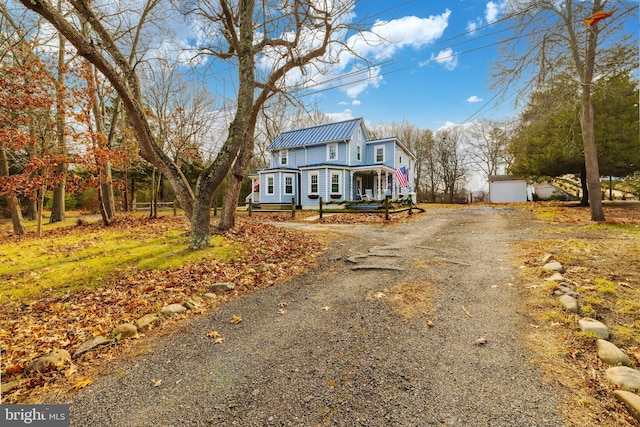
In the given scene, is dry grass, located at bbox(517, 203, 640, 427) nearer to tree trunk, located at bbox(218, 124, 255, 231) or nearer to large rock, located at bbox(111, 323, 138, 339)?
large rock, located at bbox(111, 323, 138, 339)

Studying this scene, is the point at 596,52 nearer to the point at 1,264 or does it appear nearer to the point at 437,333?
the point at 437,333

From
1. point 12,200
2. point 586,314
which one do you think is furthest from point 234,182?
point 12,200

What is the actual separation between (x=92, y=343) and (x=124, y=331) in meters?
0.34

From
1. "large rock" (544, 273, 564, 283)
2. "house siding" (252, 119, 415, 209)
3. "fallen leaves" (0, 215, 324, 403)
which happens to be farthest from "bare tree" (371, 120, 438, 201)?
"fallen leaves" (0, 215, 324, 403)

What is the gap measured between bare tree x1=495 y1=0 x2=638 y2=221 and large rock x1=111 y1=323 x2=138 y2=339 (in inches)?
528

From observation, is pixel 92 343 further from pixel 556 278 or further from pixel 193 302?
pixel 556 278

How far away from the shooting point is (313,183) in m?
24.2

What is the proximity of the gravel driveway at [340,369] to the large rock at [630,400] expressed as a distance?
16.2 inches

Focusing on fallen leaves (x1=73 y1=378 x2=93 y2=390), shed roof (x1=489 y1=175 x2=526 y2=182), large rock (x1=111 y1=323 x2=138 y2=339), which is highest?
shed roof (x1=489 y1=175 x2=526 y2=182)

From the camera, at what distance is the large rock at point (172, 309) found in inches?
171

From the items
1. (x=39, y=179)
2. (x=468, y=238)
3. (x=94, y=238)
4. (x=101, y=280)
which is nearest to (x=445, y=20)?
(x=468, y=238)

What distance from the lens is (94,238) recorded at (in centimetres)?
962

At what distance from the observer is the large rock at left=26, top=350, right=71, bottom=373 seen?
3.04 meters

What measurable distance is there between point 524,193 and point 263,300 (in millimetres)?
35185
